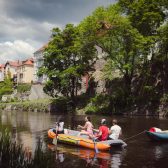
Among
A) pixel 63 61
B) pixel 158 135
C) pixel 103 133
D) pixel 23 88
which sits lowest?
pixel 158 135

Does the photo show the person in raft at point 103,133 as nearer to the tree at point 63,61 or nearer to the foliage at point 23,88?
the tree at point 63,61

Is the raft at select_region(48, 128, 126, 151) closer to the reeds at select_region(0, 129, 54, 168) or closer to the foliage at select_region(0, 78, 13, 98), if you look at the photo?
the reeds at select_region(0, 129, 54, 168)

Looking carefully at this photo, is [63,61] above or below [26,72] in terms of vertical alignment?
below

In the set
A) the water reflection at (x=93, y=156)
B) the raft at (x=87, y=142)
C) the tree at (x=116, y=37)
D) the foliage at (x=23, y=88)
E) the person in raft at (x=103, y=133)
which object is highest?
the tree at (x=116, y=37)

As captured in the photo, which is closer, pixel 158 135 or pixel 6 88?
pixel 158 135

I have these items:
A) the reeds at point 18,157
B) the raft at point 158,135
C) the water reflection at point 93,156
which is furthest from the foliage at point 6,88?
the reeds at point 18,157

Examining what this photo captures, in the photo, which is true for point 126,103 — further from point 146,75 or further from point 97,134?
point 97,134

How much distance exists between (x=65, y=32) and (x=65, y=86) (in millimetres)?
7906

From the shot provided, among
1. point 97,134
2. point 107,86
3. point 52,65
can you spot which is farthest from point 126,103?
point 97,134

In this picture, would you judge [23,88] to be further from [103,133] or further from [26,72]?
[103,133]

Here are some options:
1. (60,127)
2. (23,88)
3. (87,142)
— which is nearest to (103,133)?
(87,142)

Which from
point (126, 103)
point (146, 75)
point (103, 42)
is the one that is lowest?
point (126, 103)

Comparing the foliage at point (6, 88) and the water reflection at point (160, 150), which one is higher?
the foliage at point (6, 88)

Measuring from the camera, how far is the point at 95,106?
44125 mm
